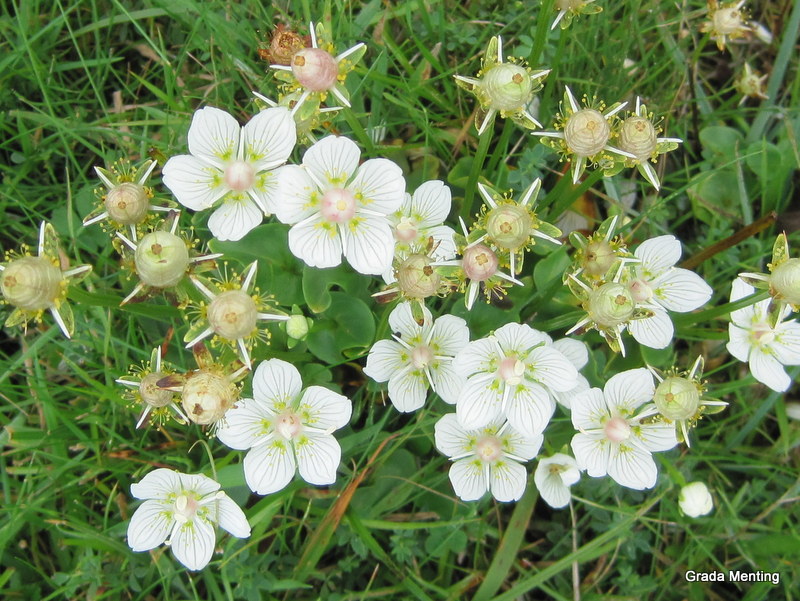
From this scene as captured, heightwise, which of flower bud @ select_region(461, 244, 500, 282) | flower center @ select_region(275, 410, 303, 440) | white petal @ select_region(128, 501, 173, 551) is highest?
flower bud @ select_region(461, 244, 500, 282)

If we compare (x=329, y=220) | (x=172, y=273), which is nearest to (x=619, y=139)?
(x=329, y=220)

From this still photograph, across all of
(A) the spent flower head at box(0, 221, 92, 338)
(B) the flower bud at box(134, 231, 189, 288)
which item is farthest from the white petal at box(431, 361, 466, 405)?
(A) the spent flower head at box(0, 221, 92, 338)

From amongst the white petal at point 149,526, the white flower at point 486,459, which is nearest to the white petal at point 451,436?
the white flower at point 486,459

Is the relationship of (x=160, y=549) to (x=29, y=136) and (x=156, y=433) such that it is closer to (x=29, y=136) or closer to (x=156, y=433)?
(x=156, y=433)

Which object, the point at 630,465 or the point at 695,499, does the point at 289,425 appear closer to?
the point at 630,465

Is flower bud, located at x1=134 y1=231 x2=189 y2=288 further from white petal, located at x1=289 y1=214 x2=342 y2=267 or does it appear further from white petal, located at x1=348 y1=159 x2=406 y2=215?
white petal, located at x1=348 y1=159 x2=406 y2=215

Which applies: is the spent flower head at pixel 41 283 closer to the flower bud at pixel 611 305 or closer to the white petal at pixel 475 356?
the white petal at pixel 475 356
